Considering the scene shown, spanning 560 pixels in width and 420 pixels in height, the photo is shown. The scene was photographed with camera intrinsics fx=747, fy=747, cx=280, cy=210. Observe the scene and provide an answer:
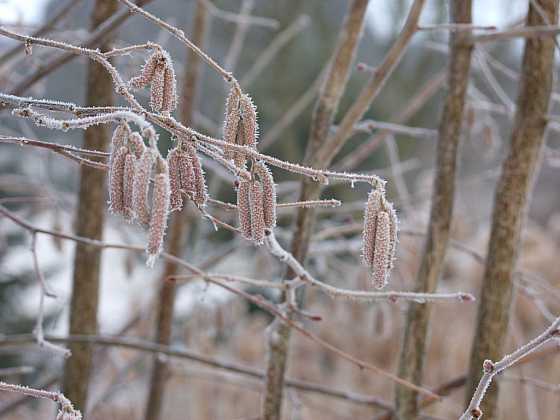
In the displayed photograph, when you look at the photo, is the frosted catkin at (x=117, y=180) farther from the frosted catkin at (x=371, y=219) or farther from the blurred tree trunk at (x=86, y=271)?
the blurred tree trunk at (x=86, y=271)

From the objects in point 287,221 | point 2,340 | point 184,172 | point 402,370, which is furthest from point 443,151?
point 287,221

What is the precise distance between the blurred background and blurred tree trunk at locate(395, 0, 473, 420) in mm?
49

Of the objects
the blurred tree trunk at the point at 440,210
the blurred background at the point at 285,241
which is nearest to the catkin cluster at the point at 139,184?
the blurred background at the point at 285,241

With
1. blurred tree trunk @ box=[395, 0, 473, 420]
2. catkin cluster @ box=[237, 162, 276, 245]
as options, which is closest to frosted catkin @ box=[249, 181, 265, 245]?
catkin cluster @ box=[237, 162, 276, 245]

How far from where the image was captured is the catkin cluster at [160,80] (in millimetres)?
600

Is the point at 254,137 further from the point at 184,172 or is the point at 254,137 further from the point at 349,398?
the point at 349,398

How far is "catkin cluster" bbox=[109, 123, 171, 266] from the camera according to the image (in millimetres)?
501

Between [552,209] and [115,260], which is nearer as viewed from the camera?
[115,260]

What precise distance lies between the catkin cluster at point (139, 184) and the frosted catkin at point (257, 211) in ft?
0.27

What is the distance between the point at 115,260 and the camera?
18.1 feet

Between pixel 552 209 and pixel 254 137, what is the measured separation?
23.7 feet

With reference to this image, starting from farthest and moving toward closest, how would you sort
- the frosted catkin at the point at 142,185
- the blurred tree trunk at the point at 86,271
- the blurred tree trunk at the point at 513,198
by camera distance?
the blurred tree trunk at the point at 86,271
the blurred tree trunk at the point at 513,198
the frosted catkin at the point at 142,185

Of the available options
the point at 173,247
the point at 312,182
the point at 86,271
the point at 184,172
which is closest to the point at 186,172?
the point at 184,172

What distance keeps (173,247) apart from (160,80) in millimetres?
1091
